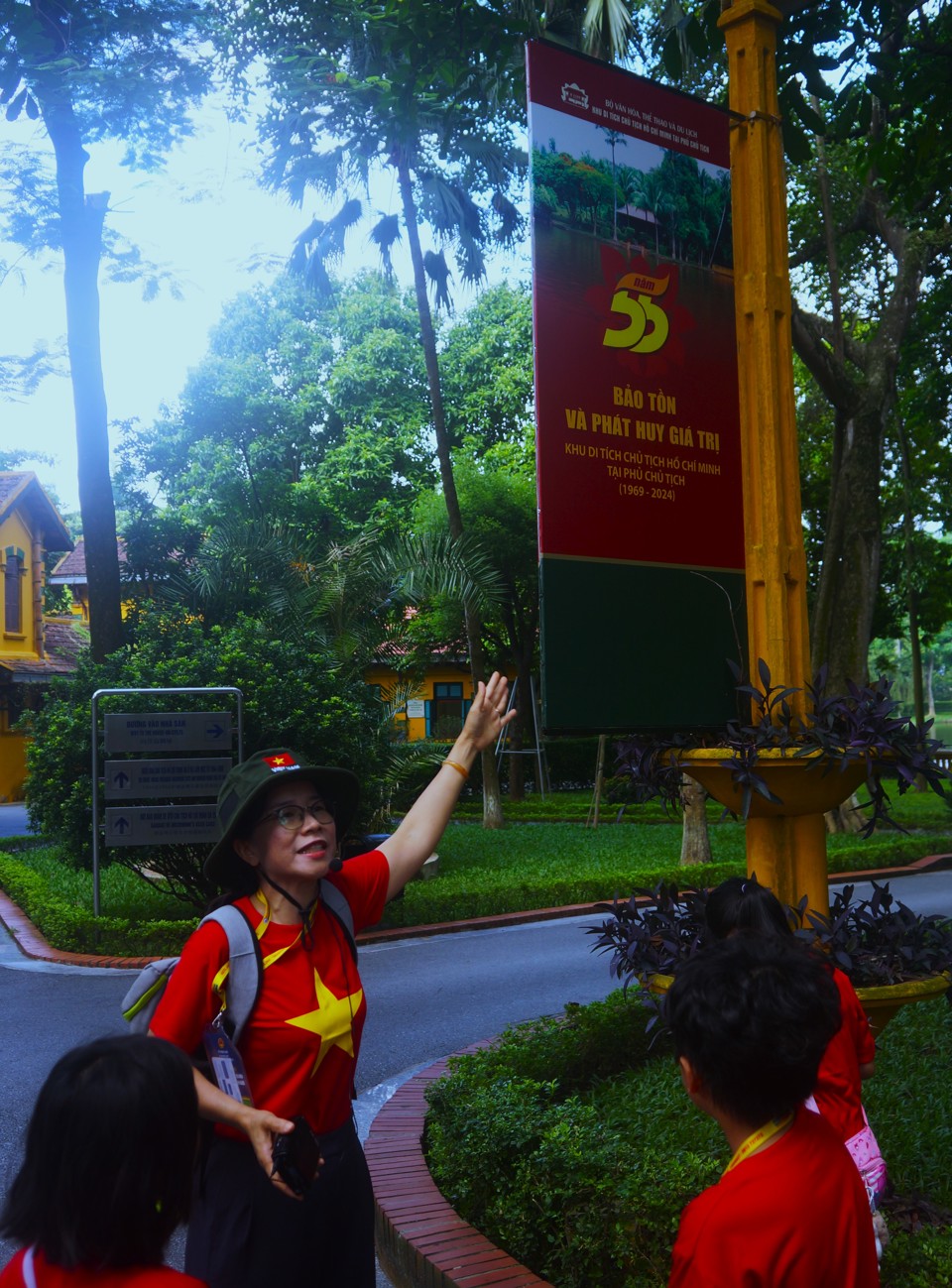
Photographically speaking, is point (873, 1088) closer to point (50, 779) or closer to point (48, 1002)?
point (48, 1002)

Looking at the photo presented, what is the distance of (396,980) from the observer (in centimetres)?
1016

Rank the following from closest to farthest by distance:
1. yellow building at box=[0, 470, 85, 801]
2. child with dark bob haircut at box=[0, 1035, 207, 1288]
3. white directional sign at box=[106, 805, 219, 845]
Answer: child with dark bob haircut at box=[0, 1035, 207, 1288] < white directional sign at box=[106, 805, 219, 845] < yellow building at box=[0, 470, 85, 801]

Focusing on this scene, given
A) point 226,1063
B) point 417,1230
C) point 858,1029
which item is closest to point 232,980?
point 226,1063

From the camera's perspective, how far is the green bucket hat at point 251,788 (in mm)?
2814

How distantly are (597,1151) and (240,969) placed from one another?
1958 millimetres

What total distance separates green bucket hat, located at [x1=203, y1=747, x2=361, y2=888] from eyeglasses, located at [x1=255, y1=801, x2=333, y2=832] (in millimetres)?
46

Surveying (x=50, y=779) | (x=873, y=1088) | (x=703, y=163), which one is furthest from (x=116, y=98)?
(x=873, y=1088)

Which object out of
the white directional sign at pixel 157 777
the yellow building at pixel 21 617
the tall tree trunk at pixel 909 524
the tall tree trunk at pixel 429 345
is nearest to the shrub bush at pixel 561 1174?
the white directional sign at pixel 157 777

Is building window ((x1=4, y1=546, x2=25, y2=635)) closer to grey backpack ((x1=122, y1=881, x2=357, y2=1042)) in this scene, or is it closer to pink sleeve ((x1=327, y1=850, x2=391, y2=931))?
pink sleeve ((x1=327, y1=850, x2=391, y2=931))

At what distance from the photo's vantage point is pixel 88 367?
16547mm

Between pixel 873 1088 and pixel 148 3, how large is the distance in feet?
57.5

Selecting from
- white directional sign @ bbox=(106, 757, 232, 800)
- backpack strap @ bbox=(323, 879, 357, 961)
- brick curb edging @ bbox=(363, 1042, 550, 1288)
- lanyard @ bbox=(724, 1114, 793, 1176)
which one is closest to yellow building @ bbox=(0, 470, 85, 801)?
white directional sign @ bbox=(106, 757, 232, 800)

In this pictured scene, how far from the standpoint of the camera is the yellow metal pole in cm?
442

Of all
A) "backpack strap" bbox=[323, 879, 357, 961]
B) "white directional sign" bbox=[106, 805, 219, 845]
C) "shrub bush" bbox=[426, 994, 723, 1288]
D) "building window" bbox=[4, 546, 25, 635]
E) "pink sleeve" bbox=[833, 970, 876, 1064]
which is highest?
"building window" bbox=[4, 546, 25, 635]
